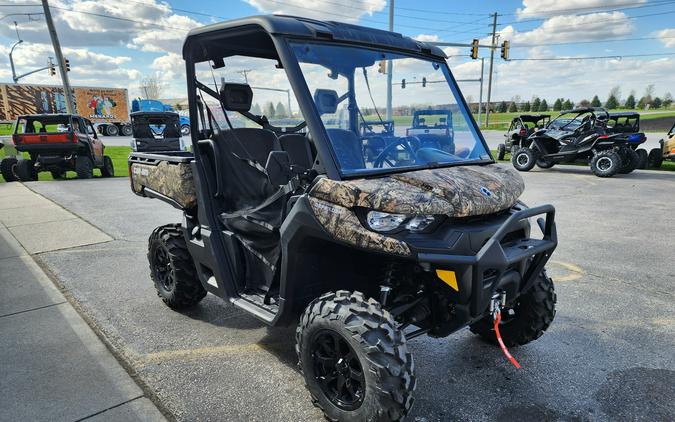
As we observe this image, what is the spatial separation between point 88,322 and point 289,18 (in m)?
3.06

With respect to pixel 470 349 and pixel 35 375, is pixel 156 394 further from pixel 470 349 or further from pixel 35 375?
pixel 470 349

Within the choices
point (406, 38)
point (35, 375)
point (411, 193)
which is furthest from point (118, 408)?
point (406, 38)

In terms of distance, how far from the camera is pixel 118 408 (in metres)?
2.66

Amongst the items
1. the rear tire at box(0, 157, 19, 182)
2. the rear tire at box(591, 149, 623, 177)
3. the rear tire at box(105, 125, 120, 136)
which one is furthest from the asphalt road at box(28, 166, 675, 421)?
the rear tire at box(105, 125, 120, 136)

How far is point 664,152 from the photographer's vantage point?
14.5 m

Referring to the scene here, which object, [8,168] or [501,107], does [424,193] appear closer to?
[8,168]

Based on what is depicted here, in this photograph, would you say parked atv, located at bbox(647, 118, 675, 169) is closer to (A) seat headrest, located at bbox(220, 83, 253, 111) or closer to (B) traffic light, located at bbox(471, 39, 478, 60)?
(B) traffic light, located at bbox(471, 39, 478, 60)

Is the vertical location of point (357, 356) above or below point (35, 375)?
above

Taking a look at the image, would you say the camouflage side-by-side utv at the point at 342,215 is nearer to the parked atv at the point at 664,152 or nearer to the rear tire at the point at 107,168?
the rear tire at the point at 107,168

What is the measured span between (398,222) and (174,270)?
7.92 ft

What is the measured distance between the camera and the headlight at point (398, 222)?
7.36 ft

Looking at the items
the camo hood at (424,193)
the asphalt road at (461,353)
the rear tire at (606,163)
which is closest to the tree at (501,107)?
the rear tire at (606,163)

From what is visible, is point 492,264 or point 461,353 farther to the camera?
point 461,353

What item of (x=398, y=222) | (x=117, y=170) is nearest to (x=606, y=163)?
(x=398, y=222)
